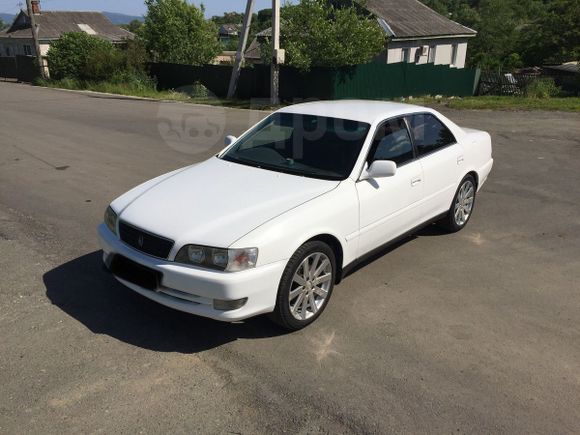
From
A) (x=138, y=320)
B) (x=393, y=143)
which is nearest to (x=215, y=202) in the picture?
(x=138, y=320)

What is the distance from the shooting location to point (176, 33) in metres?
27.4

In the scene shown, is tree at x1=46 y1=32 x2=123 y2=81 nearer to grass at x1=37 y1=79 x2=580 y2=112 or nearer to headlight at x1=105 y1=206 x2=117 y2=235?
grass at x1=37 y1=79 x2=580 y2=112

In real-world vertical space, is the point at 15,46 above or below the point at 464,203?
above

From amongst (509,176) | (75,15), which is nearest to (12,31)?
(75,15)

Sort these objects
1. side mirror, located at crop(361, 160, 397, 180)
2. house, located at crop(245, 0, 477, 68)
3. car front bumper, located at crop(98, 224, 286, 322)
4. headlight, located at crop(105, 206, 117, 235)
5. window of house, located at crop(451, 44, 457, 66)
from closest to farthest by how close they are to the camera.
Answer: car front bumper, located at crop(98, 224, 286, 322) < headlight, located at crop(105, 206, 117, 235) < side mirror, located at crop(361, 160, 397, 180) < house, located at crop(245, 0, 477, 68) < window of house, located at crop(451, 44, 457, 66)

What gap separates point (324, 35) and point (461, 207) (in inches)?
544

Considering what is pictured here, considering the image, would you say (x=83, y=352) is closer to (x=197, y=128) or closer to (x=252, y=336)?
(x=252, y=336)

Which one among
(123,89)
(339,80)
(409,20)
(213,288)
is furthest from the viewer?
(409,20)

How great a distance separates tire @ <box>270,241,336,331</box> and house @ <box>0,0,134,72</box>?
51835mm

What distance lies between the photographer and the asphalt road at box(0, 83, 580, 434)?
296 cm

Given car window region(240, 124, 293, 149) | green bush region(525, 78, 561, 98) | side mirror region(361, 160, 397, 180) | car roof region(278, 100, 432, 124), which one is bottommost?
green bush region(525, 78, 561, 98)

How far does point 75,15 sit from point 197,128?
49.6 meters

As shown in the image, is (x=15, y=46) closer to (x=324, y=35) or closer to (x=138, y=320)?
(x=324, y=35)

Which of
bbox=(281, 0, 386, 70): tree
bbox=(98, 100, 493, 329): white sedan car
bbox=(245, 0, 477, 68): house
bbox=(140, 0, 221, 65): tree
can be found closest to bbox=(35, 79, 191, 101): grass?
bbox=(140, 0, 221, 65): tree
